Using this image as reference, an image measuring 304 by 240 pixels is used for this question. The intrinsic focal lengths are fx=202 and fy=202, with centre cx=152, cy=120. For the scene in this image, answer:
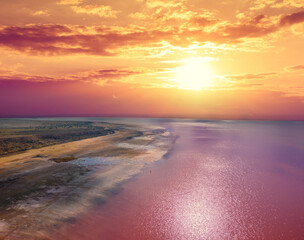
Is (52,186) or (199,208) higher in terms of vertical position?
(52,186)

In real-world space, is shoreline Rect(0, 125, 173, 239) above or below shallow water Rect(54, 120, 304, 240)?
above

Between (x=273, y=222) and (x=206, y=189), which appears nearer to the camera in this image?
(x=273, y=222)

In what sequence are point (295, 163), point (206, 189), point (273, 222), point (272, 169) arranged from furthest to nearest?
point (295, 163) → point (272, 169) → point (206, 189) → point (273, 222)

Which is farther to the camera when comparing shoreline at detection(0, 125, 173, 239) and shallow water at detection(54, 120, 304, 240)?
shoreline at detection(0, 125, 173, 239)

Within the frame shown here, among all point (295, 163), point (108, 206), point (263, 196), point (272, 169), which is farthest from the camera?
point (295, 163)

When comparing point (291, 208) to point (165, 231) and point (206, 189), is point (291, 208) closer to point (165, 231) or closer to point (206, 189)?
point (206, 189)

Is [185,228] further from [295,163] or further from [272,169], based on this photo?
[295,163]

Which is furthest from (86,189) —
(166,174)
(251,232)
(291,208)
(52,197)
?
(291,208)

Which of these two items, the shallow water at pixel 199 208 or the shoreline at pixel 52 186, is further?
the shoreline at pixel 52 186

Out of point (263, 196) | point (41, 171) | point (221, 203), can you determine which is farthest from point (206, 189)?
point (41, 171)

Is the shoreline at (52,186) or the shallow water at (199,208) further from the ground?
the shoreline at (52,186)

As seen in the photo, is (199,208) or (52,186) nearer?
(199,208)
